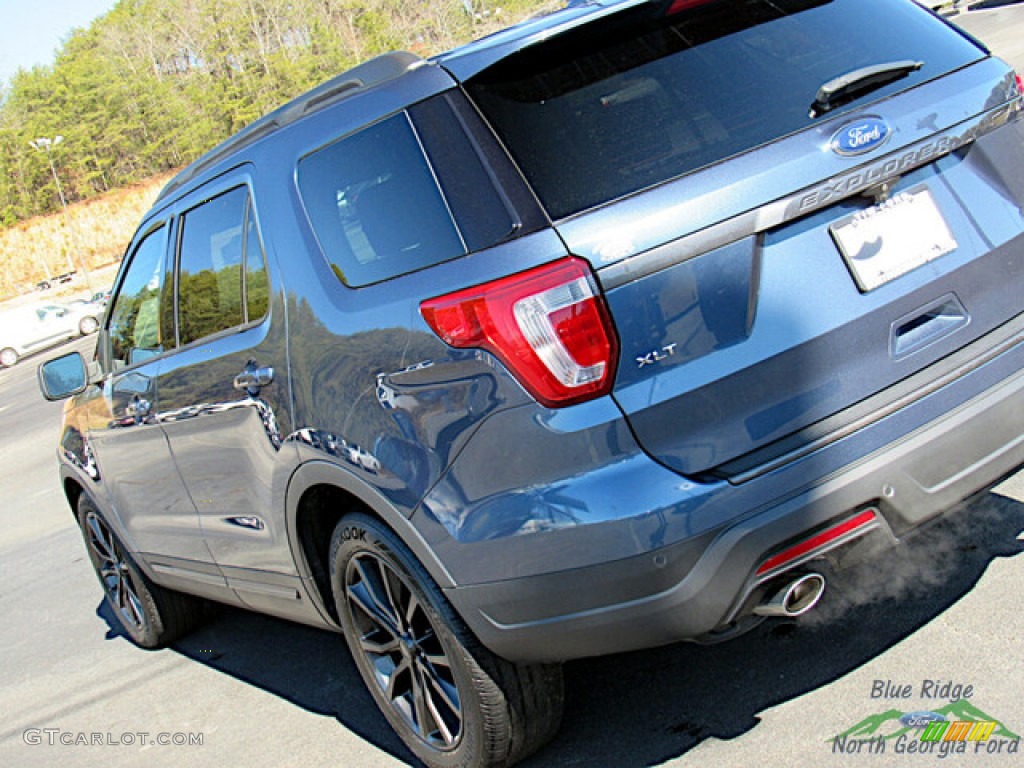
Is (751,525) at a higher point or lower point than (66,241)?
higher

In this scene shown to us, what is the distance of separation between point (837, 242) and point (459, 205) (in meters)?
0.91

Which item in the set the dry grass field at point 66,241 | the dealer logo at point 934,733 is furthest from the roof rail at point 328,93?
the dry grass field at point 66,241

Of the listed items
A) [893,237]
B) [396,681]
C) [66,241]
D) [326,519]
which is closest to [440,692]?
[396,681]

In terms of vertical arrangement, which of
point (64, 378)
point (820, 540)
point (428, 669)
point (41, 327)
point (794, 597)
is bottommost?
point (41, 327)

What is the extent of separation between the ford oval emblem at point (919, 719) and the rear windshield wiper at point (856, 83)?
162cm

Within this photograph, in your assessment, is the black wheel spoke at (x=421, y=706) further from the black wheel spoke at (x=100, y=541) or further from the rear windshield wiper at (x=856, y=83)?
the black wheel spoke at (x=100, y=541)

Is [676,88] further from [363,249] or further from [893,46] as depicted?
[363,249]

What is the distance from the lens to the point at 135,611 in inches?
217

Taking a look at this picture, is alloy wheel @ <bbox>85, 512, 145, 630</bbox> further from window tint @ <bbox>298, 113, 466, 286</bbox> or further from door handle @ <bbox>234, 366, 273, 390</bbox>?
window tint @ <bbox>298, 113, 466, 286</bbox>

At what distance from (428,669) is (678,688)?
84 cm

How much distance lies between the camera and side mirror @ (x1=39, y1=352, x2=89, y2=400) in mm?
5020

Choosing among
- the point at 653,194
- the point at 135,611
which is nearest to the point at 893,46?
the point at 653,194

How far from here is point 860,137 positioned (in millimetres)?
2766

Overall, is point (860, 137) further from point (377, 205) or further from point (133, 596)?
point (133, 596)
